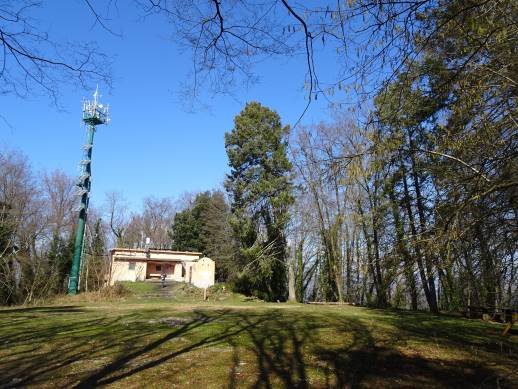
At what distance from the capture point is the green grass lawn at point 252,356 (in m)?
5.12

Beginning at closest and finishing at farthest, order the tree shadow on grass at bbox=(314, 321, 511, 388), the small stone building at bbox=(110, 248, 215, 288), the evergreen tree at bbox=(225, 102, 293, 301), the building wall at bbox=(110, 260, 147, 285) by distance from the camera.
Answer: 1. the tree shadow on grass at bbox=(314, 321, 511, 388)
2. the evergreen tree at bbox=(225, 102, 293, 301)
3. the building wall at bbox=(110, 260, 147, 285)
4. the small stone building at bbox=(110, 248, 215, 288)

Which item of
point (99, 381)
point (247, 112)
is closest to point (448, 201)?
point (99, 381)

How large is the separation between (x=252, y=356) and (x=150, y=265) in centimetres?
2946

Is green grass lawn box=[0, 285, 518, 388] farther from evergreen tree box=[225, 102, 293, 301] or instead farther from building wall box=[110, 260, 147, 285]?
building wall box=[110, 260, 147, 285]

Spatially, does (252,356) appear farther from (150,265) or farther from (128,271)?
(150,265)

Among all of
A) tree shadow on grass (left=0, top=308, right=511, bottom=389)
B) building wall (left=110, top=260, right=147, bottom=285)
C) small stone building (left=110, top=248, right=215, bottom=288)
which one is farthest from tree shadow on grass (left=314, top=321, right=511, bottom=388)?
building wall (left=110, top=260, right=147, bottom=285)

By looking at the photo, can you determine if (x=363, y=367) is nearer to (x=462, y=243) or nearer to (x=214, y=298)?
(x=462, y=243)

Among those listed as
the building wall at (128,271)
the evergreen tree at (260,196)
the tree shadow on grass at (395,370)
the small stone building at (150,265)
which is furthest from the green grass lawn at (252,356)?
the building wall at (128,271)

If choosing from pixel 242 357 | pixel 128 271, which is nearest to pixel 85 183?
pixel 128 271

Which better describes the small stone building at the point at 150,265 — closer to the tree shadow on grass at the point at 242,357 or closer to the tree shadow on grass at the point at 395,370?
the tree shadow on grass at the point at 242,357

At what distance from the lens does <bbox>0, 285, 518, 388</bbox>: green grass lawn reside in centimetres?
512

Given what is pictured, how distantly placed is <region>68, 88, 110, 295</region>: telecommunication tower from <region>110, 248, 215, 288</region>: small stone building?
12.1 ft

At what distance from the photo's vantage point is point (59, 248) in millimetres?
27781

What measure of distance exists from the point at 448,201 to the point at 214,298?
19.2 metres
